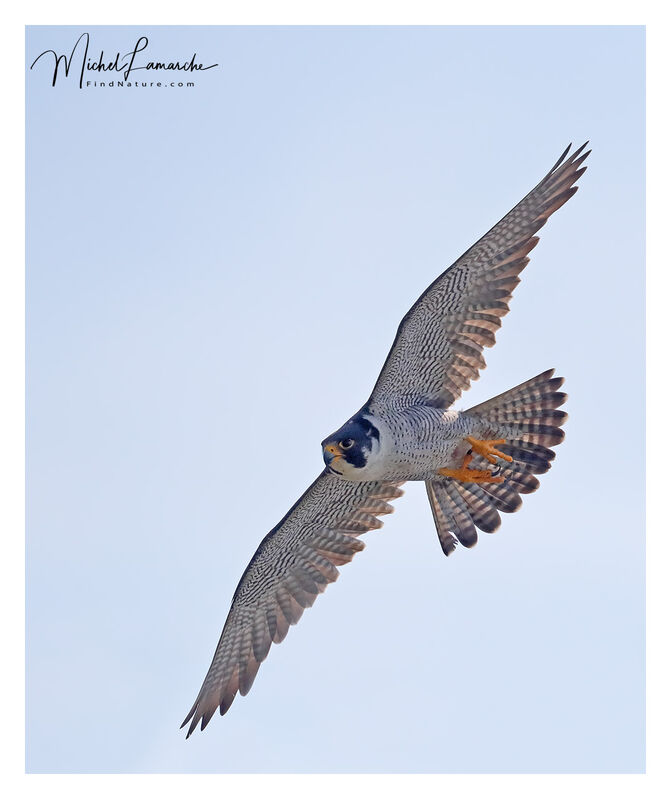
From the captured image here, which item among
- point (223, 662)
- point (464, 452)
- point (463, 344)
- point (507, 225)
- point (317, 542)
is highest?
point (507, 225)

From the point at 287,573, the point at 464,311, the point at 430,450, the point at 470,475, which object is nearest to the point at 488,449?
the point at 470,475

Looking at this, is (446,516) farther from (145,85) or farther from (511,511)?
(145,85)

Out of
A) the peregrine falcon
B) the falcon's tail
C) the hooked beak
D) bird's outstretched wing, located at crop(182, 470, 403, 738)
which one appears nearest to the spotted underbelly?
the peregrine falcon

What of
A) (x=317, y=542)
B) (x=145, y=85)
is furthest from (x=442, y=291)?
(x=145, y=85)

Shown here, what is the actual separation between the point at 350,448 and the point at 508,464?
2.02 m

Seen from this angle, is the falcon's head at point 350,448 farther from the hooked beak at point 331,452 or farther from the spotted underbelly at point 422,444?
the spotted underbelly at point 422,444

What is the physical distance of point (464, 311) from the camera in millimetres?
14406

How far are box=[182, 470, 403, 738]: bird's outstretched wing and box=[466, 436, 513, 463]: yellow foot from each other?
→ 113 centimetres

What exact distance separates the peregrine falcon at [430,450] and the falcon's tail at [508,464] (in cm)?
1

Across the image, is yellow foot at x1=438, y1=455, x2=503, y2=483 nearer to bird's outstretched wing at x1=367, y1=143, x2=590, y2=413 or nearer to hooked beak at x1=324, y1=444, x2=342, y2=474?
bird's outstretched wing at x1=367, y1=143, x2=590, y2=413

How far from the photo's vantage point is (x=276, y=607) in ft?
50.6

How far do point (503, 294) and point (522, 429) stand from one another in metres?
1.45

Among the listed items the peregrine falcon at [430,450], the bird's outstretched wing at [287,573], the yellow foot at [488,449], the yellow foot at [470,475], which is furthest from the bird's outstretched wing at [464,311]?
the bird's outstretched wing at [287,573]

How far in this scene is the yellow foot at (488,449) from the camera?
14.6m
